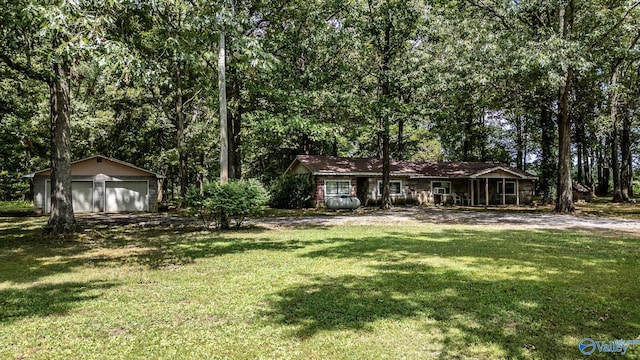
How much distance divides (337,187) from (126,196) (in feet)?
45.0

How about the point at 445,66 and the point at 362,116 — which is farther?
the point at 362,116

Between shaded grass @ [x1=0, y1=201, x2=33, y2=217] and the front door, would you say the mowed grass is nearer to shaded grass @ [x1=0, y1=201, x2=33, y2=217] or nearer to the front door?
shaded grass @ [x1=0, y1=201, x2=33, y2=217]

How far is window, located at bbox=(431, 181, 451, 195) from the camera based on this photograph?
30172 mm

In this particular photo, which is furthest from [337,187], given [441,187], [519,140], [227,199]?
[519,140]

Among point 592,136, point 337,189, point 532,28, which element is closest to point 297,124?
point 337,189

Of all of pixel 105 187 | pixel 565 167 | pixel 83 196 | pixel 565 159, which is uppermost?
pixel 565 159

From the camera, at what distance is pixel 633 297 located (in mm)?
5168

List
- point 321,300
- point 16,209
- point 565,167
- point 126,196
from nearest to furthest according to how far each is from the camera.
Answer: point 321,300
point 565,167
point 126,196
point 16,209

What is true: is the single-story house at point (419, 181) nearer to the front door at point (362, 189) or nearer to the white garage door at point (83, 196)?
the front door at point (362, 189)

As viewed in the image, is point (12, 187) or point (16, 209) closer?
point (16, 209)

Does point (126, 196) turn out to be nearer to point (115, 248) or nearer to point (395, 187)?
point (115, 248)

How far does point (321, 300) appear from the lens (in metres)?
5.24

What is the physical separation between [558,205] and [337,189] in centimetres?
1322

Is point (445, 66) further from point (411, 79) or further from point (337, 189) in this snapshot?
point (337, 189)
